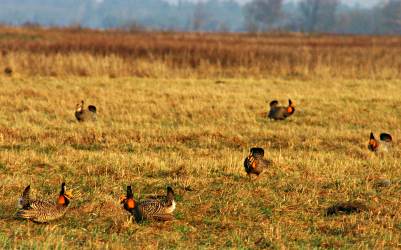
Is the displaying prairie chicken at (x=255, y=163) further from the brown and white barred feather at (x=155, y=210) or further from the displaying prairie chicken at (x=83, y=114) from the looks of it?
the displaying prairie chicken at (x=83, y=114)

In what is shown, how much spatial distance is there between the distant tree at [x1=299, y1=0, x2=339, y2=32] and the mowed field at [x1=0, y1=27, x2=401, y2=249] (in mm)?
162392

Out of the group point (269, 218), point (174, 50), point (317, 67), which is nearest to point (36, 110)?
point (269, 218)

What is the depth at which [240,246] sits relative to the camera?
22.4ft

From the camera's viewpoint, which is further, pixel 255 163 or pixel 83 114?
→ pixel 83 114

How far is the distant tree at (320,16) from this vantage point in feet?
593

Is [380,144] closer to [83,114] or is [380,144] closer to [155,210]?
[155,210]

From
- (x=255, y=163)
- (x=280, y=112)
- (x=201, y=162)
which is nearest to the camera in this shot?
(x=255, y=163)

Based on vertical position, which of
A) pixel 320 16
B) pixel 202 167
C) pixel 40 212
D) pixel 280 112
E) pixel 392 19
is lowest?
pixel 40 212

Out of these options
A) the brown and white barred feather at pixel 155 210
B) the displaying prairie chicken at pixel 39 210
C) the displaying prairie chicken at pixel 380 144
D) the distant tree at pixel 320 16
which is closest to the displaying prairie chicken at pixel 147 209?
the brown and white barred feather at pixel 155 210

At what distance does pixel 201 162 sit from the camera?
10.7m

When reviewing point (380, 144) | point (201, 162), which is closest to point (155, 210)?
point (201, 162)

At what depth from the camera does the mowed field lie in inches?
286

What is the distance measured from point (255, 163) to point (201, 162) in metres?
1.41

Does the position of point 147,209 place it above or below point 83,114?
below
